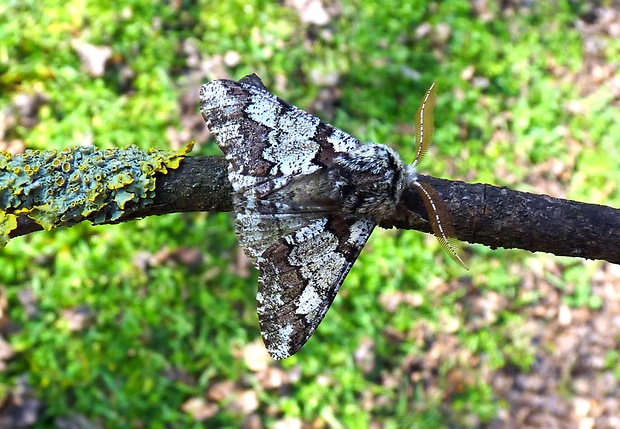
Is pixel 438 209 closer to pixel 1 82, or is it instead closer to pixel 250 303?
pixel 250 303

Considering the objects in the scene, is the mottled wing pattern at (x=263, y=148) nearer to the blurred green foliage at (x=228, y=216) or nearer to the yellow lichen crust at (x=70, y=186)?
the yellow lichen crust at (x=70, y=186)

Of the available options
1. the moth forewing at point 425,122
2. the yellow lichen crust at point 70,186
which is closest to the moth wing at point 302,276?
the moth forewing at point 425,122

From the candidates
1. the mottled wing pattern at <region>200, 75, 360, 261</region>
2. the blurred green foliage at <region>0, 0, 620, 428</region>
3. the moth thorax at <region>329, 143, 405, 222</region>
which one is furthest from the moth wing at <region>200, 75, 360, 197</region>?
the blurred green foliage at <region>0, 0, 620, 428</region>

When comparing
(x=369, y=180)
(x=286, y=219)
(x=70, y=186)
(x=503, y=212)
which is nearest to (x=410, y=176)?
(x=369, y=180)

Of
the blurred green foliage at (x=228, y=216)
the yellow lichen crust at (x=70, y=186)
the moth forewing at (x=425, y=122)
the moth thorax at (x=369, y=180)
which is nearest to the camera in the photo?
the yellow lichen crust at (x=70, y=186)

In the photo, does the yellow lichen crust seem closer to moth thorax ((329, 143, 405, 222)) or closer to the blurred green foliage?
moth thorax ((329, 143, 405, 222))

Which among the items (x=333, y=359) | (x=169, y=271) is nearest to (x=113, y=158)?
(x=169, y=271)

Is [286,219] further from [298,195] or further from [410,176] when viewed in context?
[410,176]

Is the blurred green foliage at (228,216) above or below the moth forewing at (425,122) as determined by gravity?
below
